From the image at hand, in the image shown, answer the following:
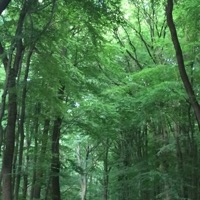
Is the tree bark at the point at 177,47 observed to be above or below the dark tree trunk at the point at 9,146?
above

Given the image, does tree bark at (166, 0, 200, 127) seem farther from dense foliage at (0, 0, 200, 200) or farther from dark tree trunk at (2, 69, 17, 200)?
dark tree trunk at (2, 69, 17, 200)

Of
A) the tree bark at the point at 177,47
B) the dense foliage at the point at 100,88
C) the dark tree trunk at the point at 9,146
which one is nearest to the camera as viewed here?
the tree bark at the point at 177,47

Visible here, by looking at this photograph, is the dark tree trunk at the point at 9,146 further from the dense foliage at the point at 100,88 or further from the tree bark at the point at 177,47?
the tree bark at the point at 177,47

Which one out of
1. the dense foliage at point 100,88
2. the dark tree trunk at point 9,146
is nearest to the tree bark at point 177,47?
the dense foliage at point 100,88

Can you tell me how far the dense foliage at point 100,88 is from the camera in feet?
23.5

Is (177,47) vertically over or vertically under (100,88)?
under

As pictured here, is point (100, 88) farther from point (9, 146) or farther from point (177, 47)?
point (177, 47)

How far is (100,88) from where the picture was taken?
13961 millimetres

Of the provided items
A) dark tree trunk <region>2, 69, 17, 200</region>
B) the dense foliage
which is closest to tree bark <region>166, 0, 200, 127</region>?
the dense foliage

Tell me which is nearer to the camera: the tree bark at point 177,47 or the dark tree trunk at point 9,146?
the tree bark at point 177,47

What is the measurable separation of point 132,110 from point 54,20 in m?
5.97

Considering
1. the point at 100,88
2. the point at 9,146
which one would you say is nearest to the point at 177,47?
the point at 9,146

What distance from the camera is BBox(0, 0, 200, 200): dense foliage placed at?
7176mm

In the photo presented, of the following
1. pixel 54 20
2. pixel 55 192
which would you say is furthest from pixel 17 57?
pixel 55 192
